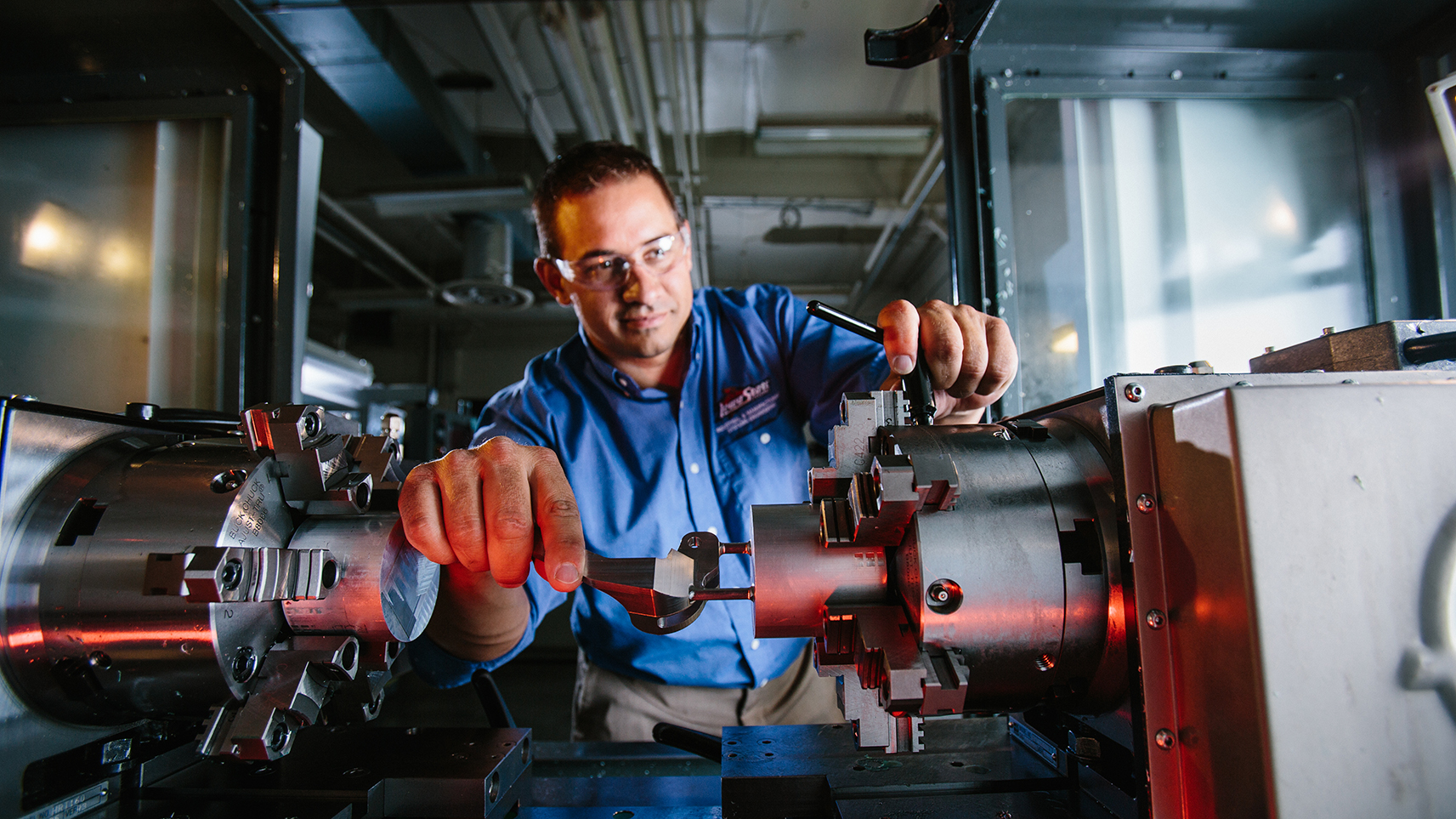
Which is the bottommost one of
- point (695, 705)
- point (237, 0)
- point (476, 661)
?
point (695, 705)

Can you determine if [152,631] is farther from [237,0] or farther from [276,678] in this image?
[237,0]

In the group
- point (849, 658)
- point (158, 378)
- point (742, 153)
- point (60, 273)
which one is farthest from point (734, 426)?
point (742, 153)

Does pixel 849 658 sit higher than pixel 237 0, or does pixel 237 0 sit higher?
pixel 237 0

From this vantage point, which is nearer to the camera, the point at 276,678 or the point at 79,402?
the point at 276,678

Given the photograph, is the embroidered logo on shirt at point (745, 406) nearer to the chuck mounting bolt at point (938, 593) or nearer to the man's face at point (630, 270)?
the man's face at point (630, 270)

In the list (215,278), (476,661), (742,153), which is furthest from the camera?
(742,153)

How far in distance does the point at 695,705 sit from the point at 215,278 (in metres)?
1.22

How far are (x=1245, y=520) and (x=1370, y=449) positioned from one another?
9 cm

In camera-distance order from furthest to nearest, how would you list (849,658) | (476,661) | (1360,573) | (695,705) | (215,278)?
(695,705)
(215,278)
(476,661)
(849,658)
(1360,573)

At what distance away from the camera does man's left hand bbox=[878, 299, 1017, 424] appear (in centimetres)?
68

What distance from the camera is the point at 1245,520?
14.2 inches

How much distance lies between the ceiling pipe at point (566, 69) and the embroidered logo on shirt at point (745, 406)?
154 cm

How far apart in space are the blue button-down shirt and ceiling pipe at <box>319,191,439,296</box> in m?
3.73

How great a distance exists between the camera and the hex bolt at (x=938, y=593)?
0.43 meters
